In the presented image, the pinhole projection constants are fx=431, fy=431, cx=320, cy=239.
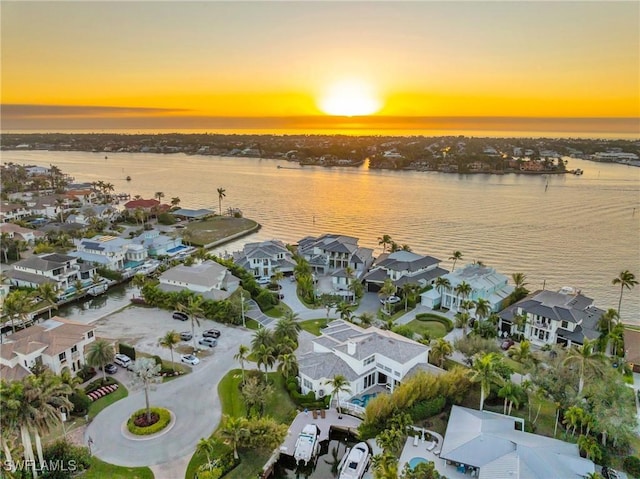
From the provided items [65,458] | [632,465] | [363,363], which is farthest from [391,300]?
[65,458]

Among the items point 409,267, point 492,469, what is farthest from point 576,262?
point 492,469

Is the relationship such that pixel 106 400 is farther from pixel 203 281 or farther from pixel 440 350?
pixel 440 350

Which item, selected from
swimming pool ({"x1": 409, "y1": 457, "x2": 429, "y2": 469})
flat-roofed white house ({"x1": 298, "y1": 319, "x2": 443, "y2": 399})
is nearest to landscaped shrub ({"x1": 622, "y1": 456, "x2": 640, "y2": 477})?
swimming pool ({"x1": 409, "y1": 457, "x2": 429, "y2": 469})

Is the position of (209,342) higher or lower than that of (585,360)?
lower

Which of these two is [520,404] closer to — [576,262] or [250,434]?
[250,434]

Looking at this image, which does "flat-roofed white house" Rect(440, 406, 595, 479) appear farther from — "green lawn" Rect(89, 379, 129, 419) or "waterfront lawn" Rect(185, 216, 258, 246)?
"waterfront lawn" Rect(185, 216, 258, 246)

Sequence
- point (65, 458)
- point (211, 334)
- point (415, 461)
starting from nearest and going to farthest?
point (65, 458), point (415, 461), point (211, 334)
